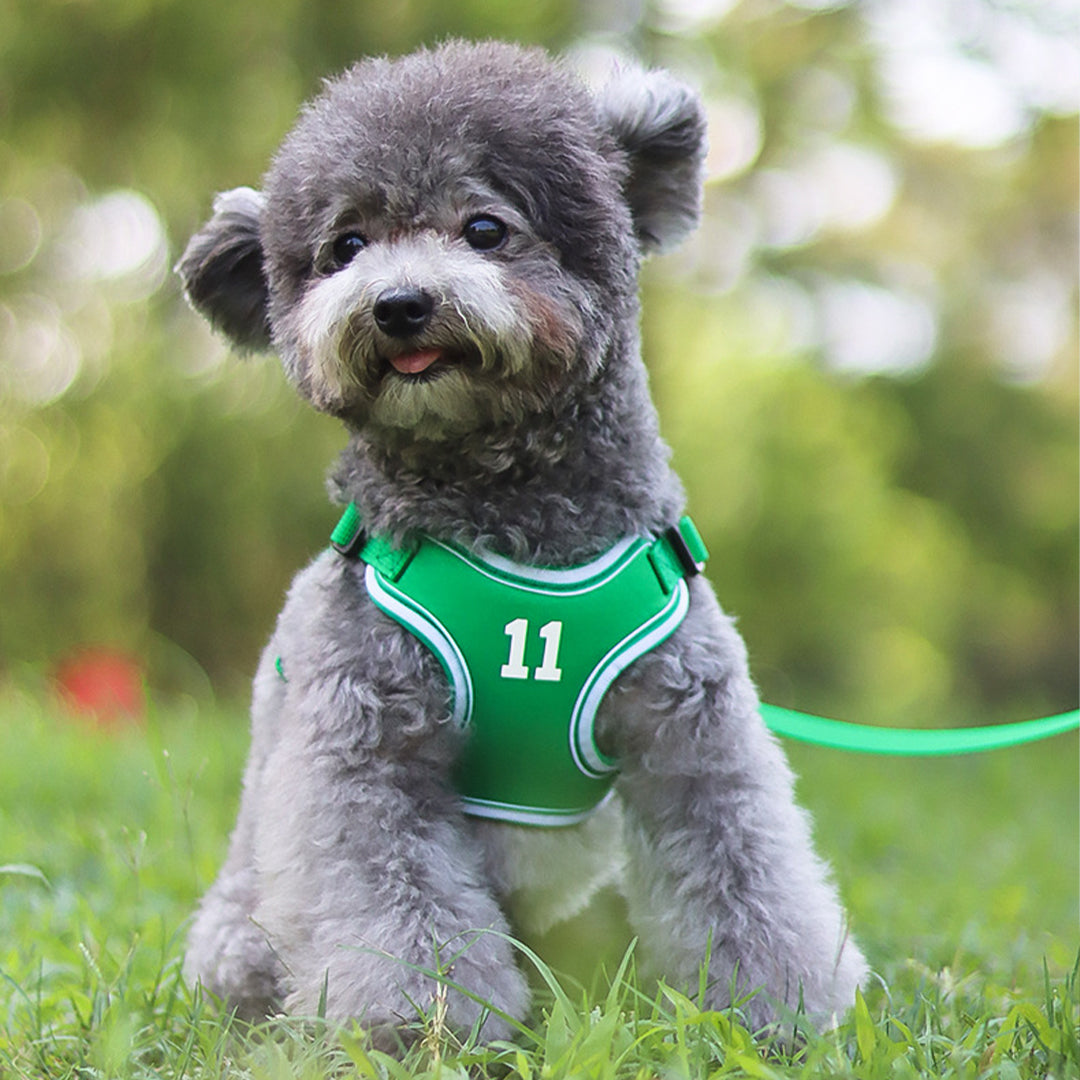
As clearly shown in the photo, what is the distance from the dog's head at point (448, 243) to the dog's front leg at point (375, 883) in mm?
582

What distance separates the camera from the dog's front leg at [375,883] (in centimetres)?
226

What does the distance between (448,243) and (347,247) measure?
0.71 ft

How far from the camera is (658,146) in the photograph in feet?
8.83

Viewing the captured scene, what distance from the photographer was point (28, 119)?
7.88 m

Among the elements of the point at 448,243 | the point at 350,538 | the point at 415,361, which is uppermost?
the point at 448,243

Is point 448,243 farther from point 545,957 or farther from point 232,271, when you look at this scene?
point 545,957

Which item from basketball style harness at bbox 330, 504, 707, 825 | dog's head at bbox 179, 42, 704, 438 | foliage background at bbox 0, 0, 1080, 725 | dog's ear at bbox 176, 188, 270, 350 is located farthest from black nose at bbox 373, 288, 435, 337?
foliage background at bbox 0, 0, 1080, 725

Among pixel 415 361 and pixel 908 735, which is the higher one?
pixel 415 361

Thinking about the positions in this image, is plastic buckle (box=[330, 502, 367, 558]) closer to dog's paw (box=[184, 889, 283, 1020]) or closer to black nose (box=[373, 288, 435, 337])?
black nose (box=[373, 288, 435, 337])

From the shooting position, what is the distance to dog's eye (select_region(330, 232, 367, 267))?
2426 millimetres

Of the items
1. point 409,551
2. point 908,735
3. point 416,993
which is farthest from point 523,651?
point 908,735

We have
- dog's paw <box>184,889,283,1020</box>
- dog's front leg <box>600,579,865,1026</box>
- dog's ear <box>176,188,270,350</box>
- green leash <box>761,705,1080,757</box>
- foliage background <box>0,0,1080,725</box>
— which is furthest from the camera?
foliage background <box>0,0,1080,725</box>

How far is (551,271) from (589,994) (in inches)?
52.2

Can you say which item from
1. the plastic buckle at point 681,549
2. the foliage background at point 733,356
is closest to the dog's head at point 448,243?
the plastic buckle at point 681,549
